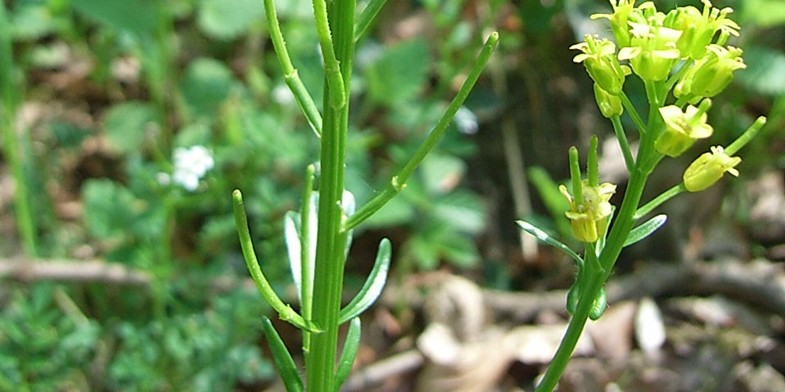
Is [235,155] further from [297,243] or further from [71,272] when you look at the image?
A: [297,243]

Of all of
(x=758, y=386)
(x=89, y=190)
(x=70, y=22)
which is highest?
(x=70, y=22)

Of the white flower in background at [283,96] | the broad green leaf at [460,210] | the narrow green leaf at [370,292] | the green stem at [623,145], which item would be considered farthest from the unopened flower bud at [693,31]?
the white flower in background at [283,96]

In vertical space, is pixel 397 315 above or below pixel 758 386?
above

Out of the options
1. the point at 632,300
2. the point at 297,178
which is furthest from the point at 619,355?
the point at 297,178

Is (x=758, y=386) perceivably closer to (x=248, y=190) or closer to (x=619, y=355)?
(x=619, y=355)

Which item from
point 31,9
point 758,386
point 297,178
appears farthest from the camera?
point 31,9

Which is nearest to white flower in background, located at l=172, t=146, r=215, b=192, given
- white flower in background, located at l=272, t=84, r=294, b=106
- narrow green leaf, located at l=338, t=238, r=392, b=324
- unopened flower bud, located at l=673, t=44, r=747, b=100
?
white flower in background, located at l=272, t=84, r=294, b=106

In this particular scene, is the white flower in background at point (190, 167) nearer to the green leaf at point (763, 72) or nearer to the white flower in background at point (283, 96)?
the white flower in background at point (283, 96)

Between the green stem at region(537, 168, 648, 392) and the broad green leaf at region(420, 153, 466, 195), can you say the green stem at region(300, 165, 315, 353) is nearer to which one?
the green stem at region(537, 168, 648, 392)
